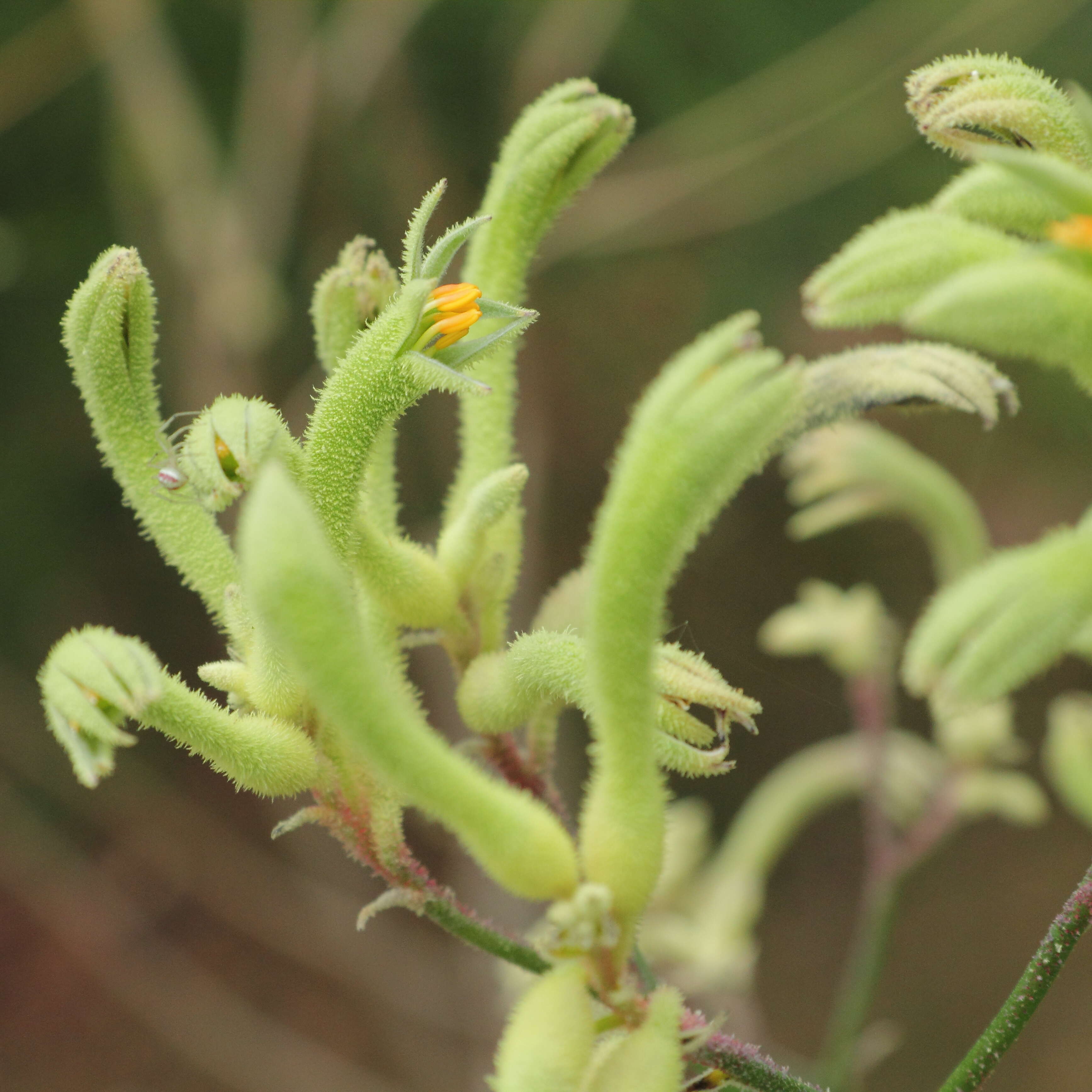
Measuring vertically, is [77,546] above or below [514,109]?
below

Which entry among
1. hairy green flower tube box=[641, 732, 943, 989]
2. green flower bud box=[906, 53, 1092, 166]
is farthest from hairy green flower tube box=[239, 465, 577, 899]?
hairy green flower tube box=[641, 732, 943, 989]

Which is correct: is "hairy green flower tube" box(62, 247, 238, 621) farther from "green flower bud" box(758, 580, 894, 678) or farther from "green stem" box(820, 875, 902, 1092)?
"green flower bud" box(758, 580, 894, 678)

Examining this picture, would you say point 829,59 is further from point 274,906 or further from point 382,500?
point 274,906

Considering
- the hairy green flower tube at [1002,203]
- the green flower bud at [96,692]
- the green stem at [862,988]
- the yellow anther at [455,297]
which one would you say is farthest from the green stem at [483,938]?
the green stem at [862,988]

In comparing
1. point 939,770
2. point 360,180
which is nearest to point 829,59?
point 360,180

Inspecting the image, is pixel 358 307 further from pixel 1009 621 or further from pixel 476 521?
pixel 1009 621

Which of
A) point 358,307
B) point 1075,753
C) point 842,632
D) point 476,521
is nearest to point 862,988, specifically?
point 1075,753
